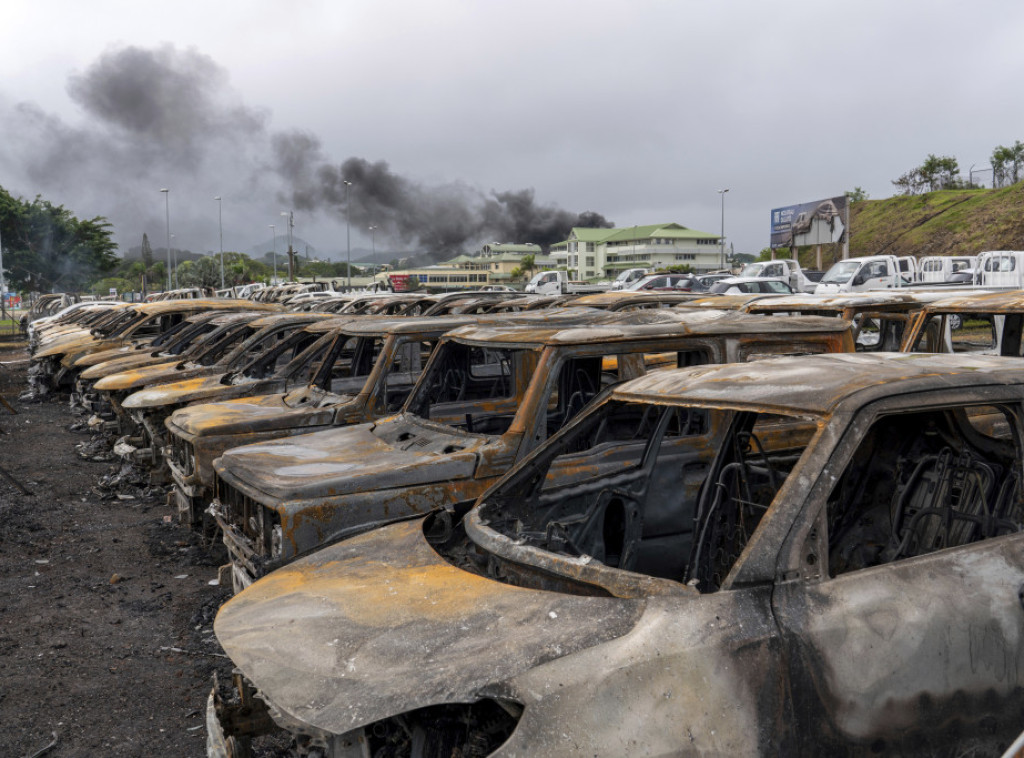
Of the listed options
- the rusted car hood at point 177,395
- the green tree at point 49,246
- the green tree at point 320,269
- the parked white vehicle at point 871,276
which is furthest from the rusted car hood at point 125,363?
the green tree at point 320,269

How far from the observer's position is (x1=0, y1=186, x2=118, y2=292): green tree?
179 ft

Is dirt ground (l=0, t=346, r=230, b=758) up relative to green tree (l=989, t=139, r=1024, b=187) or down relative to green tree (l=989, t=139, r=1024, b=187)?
down

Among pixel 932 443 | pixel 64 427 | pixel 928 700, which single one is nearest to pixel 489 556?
pixel 928 700

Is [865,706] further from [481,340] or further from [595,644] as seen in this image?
[481,340]

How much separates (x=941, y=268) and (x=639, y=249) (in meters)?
72.8

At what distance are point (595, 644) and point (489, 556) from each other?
1063 mm

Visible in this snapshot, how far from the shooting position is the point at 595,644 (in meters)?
2.30

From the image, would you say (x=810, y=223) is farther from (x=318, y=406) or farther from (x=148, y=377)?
(x=318, y=406)

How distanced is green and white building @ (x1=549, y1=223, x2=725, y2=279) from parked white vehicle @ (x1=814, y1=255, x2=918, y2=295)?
71.0m

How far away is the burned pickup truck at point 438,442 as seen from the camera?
14.6 feet

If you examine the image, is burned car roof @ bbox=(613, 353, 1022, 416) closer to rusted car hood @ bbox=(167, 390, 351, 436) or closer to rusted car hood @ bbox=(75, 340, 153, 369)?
rusted car hood @ bbox=(167, 390, 351, 436)

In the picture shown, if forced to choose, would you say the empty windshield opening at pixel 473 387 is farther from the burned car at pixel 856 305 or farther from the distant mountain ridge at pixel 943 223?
the distant mountain ridge at pixel 943 223

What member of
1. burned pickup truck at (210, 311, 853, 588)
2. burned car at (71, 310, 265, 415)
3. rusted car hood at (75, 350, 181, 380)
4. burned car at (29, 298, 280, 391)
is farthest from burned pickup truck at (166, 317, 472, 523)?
burned car at (29, 298, 280, 391)

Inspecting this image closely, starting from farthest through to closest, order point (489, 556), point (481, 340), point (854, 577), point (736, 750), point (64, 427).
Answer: point (64, 427) → point (481, 340) → point (489, 556) → point (854, 577) → point (736, 750)
